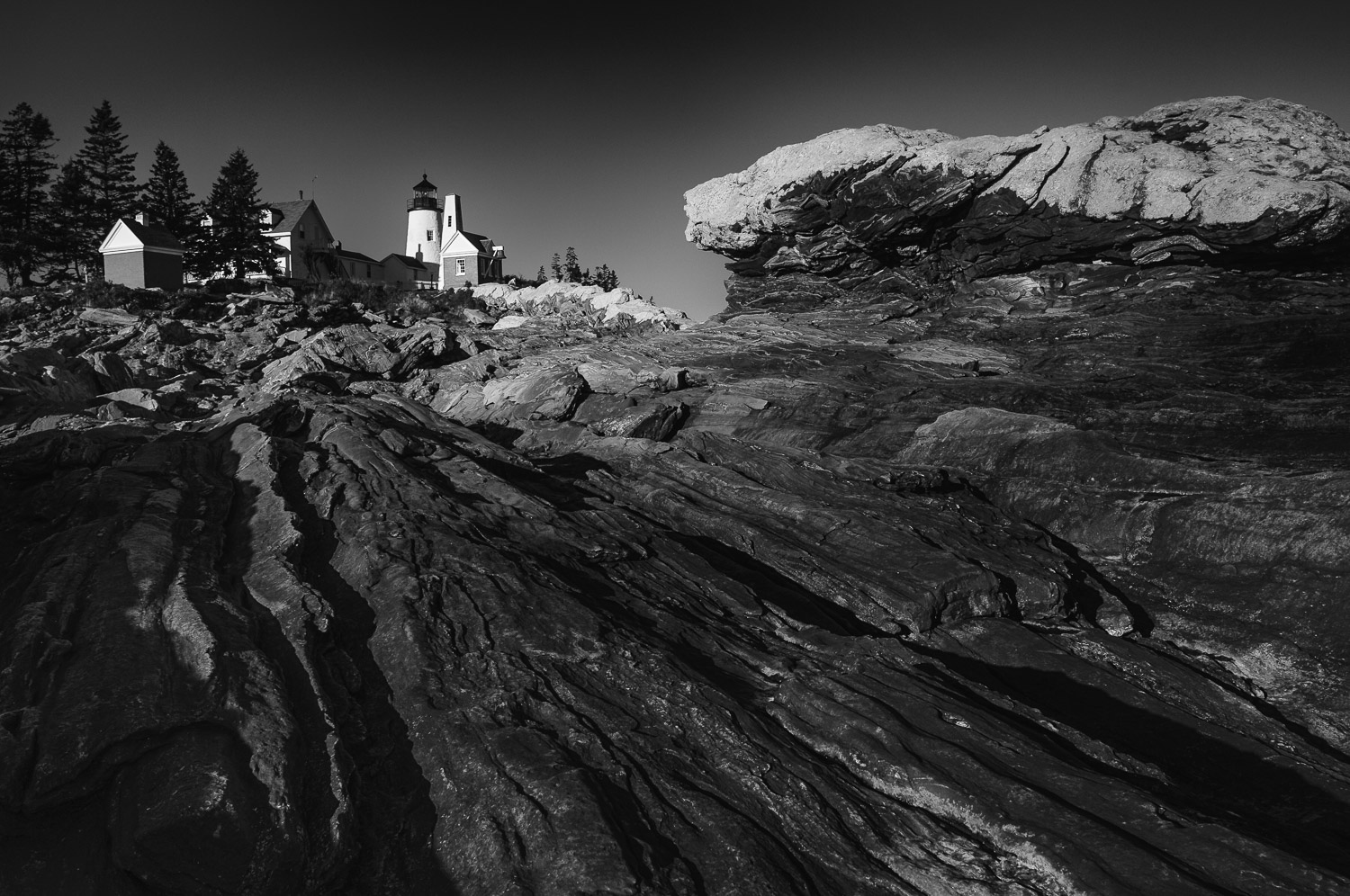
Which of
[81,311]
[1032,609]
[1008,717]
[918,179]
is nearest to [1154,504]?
[1032,609]

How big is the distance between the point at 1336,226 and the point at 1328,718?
65.6 ft

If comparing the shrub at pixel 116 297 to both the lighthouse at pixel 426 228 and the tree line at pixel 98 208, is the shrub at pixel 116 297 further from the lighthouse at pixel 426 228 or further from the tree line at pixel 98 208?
the lighthouse at pixel 426 228

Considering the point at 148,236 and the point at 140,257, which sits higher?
the point at 148,236

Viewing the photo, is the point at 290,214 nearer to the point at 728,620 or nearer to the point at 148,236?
the point at 148,236

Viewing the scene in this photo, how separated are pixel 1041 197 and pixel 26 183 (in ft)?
293

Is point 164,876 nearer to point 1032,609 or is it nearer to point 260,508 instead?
point 260,508

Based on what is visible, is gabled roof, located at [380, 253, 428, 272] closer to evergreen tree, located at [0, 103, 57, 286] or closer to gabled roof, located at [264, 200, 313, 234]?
gabled roof, located at [264, 200, 313, 234]

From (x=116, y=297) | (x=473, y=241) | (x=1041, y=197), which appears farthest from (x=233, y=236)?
(x=1041, y=197)

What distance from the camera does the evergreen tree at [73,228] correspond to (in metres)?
75.4

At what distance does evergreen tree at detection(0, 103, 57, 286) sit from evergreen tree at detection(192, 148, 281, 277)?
1257 cm

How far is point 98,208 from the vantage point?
260 feet

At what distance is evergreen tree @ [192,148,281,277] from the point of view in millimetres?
79688

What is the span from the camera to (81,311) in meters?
53.4

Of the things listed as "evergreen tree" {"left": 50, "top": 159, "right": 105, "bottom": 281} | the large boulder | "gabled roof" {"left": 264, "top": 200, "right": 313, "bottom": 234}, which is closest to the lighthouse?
"gabled roof" {"left": 264, "top": 200, "right": 313, "bottom": 234}
